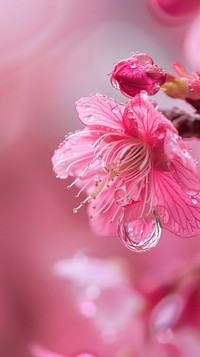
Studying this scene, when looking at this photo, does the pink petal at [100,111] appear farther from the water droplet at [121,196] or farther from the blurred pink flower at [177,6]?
the blurred pink flower at [177,6]

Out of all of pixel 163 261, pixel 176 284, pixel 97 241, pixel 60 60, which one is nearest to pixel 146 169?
pixel 176 284

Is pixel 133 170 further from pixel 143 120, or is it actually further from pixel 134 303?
pixel 134 303

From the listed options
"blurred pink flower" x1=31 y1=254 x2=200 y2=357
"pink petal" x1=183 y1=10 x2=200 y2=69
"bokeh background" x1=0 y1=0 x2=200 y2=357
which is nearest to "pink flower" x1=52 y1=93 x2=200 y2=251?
"blurred pink flower" x1=31 y1=254 x2=200 y2=357

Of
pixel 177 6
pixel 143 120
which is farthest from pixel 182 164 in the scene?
pixel 177 6

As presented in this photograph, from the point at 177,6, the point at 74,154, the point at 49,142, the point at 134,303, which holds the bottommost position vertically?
the point at 134,303

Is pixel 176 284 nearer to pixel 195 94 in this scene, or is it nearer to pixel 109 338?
pixel 109 338
